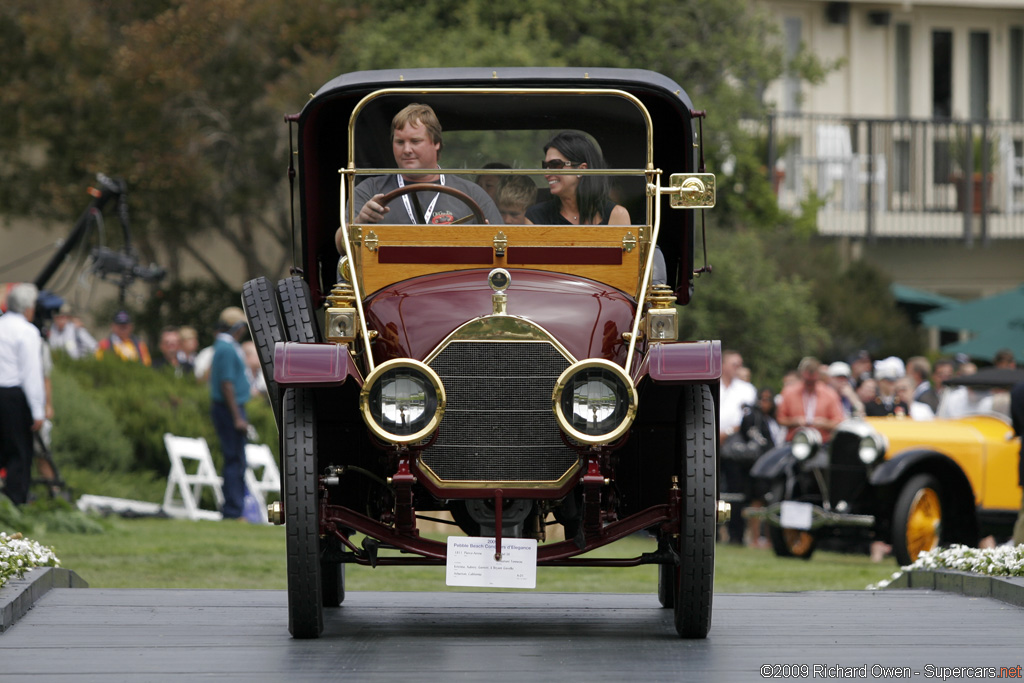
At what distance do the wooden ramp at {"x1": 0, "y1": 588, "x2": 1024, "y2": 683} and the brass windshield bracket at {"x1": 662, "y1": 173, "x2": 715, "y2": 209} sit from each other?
1.77m

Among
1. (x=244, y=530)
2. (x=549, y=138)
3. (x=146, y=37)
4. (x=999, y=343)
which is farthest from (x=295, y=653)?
(x=146, y=37)

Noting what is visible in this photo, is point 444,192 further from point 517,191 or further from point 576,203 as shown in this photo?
point 576,203

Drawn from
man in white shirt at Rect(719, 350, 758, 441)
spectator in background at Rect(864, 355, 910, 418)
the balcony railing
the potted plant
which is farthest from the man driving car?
the potted plant

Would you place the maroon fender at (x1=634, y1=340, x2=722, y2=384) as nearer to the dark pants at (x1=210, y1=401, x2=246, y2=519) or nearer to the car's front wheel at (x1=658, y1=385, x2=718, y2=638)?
the car's front wheel at (x1=658, y1=385, x2=718, y2=638)

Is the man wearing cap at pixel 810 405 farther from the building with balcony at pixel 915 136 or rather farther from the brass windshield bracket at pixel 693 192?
the building with balcony at pixel 915 136

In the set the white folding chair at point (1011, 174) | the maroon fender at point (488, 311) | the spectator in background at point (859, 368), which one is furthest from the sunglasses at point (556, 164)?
the white folding chair at point (1011, 174)

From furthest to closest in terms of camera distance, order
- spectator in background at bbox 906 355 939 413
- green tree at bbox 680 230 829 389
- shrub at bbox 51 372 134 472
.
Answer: green tree at bbox 680 230 829 389 → spectator in background at bbox 906 355 939 413 → shrub at bbox 51 372 134 472

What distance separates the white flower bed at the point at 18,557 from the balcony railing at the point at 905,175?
21.8 metres

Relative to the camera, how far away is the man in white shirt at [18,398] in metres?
12.9

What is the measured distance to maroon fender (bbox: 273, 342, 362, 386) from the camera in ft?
20.2

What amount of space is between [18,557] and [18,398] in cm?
554

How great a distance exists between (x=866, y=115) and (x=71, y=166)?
591 inches

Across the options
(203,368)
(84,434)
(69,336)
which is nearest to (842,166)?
(203,368)

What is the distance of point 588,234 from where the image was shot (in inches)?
276
